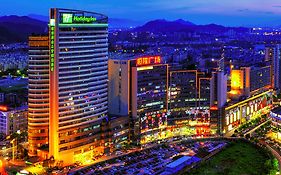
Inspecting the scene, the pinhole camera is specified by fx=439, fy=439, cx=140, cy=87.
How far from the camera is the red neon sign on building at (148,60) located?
101 feet

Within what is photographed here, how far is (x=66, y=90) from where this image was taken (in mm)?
26516

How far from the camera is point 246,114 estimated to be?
128ft

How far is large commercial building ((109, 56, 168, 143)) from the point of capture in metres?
30.6

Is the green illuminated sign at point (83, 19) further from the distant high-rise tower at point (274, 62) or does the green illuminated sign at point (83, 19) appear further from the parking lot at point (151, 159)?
the distant high-rise tower at point (274, 62)

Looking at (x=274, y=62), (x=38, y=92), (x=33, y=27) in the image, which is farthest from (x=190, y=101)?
(x=33, y=27)

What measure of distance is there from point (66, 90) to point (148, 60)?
741 cm

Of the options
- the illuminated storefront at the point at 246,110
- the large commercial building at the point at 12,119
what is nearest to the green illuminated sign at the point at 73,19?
the large commercial building at the point at 12,119

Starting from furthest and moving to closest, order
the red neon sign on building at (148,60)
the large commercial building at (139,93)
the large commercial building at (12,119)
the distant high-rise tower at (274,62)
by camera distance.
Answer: the distant high-rise tower at (274,62) < the large commercial building at (12,119) < the red neon sign on building at (148,60) < the large commercial building at (139,93)

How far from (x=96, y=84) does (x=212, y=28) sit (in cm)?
14817

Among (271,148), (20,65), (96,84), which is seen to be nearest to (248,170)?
(271,148)

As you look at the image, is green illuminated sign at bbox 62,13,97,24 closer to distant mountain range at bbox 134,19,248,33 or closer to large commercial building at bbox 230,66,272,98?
large commercial building at bbox 230,66,272,98

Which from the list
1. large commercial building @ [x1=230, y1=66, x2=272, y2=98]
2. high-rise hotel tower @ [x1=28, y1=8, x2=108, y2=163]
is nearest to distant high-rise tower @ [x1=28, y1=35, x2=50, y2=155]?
high-rise hotel tower @ [x1=28, y1=8, x2=108, y2=163]

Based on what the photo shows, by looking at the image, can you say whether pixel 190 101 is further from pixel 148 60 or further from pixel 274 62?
pixel 274 62

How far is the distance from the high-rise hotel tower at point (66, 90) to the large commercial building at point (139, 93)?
251cm
